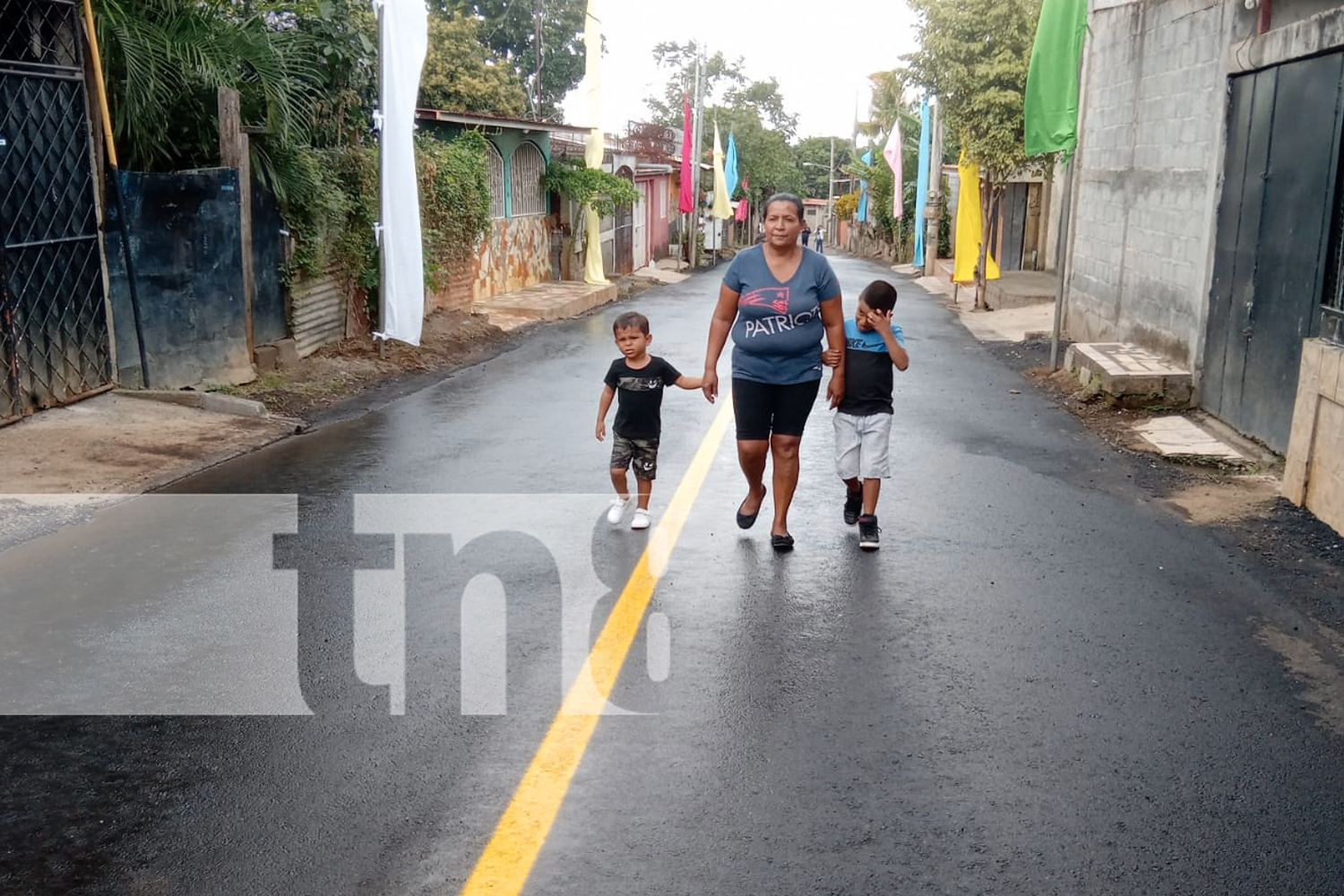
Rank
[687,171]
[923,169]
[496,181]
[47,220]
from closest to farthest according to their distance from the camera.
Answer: [47,220] < [496,181] < [923,169] < [687,171]

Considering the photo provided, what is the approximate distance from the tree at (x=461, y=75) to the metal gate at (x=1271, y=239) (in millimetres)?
30874

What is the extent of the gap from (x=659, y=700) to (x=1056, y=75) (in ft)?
35.5

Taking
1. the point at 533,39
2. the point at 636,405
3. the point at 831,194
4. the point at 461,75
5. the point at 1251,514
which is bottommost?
the point at 1251,514

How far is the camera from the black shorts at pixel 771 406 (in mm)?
6441

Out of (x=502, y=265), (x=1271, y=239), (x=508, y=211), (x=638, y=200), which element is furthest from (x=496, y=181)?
(x=1271, y=239)

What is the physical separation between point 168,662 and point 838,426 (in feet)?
11.8

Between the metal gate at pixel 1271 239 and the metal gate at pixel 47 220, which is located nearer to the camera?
the metal gate at pixel 1271 239

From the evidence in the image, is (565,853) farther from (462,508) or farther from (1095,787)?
(462,508)

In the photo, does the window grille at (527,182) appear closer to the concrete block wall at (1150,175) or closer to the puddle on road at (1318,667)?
the concrete block wall at (1150,175)

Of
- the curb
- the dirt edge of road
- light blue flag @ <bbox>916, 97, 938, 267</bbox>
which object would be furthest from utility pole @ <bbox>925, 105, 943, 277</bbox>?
the curb

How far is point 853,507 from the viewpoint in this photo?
711 cm

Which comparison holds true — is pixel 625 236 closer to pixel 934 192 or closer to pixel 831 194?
pixel 934 192

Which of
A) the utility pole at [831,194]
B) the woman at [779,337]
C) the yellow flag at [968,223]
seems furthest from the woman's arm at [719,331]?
the utility pole at [831,194]

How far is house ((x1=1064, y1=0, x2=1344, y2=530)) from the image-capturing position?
834cm
